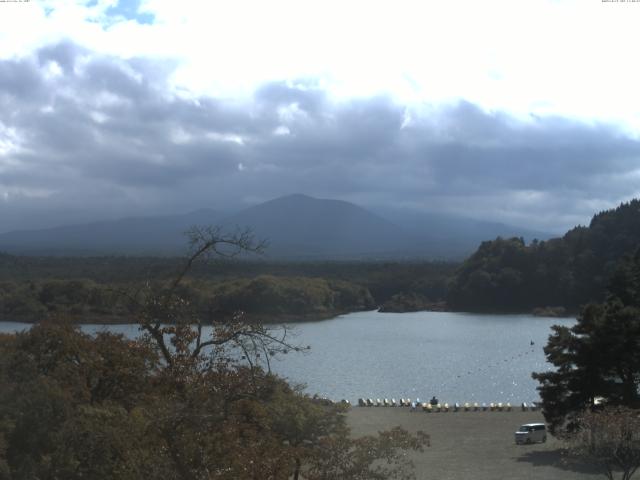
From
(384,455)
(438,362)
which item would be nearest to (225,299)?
(438,362)

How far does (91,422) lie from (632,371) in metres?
13.5

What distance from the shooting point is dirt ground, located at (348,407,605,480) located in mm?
15656

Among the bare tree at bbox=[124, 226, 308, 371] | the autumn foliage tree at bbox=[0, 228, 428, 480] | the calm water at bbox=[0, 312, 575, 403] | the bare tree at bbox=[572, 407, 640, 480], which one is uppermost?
the bare tree at bbox=[124, 226, 308, 371]

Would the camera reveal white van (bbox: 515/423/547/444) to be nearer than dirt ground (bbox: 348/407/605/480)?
No

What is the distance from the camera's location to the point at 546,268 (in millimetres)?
69000

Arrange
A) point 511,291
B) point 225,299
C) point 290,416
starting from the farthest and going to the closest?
1. point 511,291
2. point 225,299
3. point 290,416

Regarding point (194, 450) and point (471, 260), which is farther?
point (471, 260)

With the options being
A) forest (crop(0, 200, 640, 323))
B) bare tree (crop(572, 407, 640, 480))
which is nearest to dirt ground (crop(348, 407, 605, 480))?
bare tree (crop(572, 407, 640, 480))

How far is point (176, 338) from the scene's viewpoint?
6.71 metres

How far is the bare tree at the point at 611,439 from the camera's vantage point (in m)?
11.7

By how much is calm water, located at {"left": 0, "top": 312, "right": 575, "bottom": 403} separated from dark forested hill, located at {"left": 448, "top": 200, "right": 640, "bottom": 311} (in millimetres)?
7277

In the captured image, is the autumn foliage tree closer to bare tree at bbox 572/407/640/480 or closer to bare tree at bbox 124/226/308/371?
bare tree at bbox 124/226/308/371

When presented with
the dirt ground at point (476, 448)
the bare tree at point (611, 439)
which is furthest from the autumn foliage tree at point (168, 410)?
the dirt ground at point (476, 448)

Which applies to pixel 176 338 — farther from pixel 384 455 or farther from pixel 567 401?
pixel 567 401
